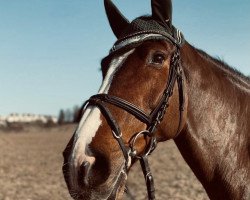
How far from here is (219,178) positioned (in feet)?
12.9

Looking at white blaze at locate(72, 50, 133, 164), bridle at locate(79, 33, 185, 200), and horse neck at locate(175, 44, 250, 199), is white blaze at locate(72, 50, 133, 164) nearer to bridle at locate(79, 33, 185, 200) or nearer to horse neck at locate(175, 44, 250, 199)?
bridle at locate(79, 33, 185, 200)

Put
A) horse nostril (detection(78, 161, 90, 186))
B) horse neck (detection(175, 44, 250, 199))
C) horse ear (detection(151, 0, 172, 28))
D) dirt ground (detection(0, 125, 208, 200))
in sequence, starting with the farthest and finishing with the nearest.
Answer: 1. dirt ground (detection(0, 125, 208, 200))
2. horse neck (detection(175, 44, 250, 199))
3. horse ear (detection(151, 0, 172, 28))
4. horse nostril (detection(78, 161, 90, 186))

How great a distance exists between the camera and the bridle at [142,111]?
3.41 metres

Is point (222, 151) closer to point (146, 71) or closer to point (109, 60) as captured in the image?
point (146, 71)

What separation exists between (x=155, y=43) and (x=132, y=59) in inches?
11.1

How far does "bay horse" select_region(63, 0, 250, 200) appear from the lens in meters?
3.31

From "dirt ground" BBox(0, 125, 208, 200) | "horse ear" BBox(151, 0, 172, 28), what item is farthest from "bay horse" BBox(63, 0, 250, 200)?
"dirt ground" BBox(0, 125, 208, 200)

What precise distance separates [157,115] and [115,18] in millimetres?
1223

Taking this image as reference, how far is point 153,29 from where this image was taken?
150 inches

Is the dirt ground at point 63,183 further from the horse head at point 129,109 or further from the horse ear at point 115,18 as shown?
the horse head at point 129,109

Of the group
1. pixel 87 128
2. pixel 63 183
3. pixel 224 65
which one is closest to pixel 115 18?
pixel 224 65

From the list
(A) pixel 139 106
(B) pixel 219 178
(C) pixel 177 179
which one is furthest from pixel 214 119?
(C) pixel 177 179

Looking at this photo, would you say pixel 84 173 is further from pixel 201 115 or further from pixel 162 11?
pixel 162 11

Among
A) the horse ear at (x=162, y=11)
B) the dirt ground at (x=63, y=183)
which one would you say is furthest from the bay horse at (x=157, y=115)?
the dirt ground at (x=63, y=183)
